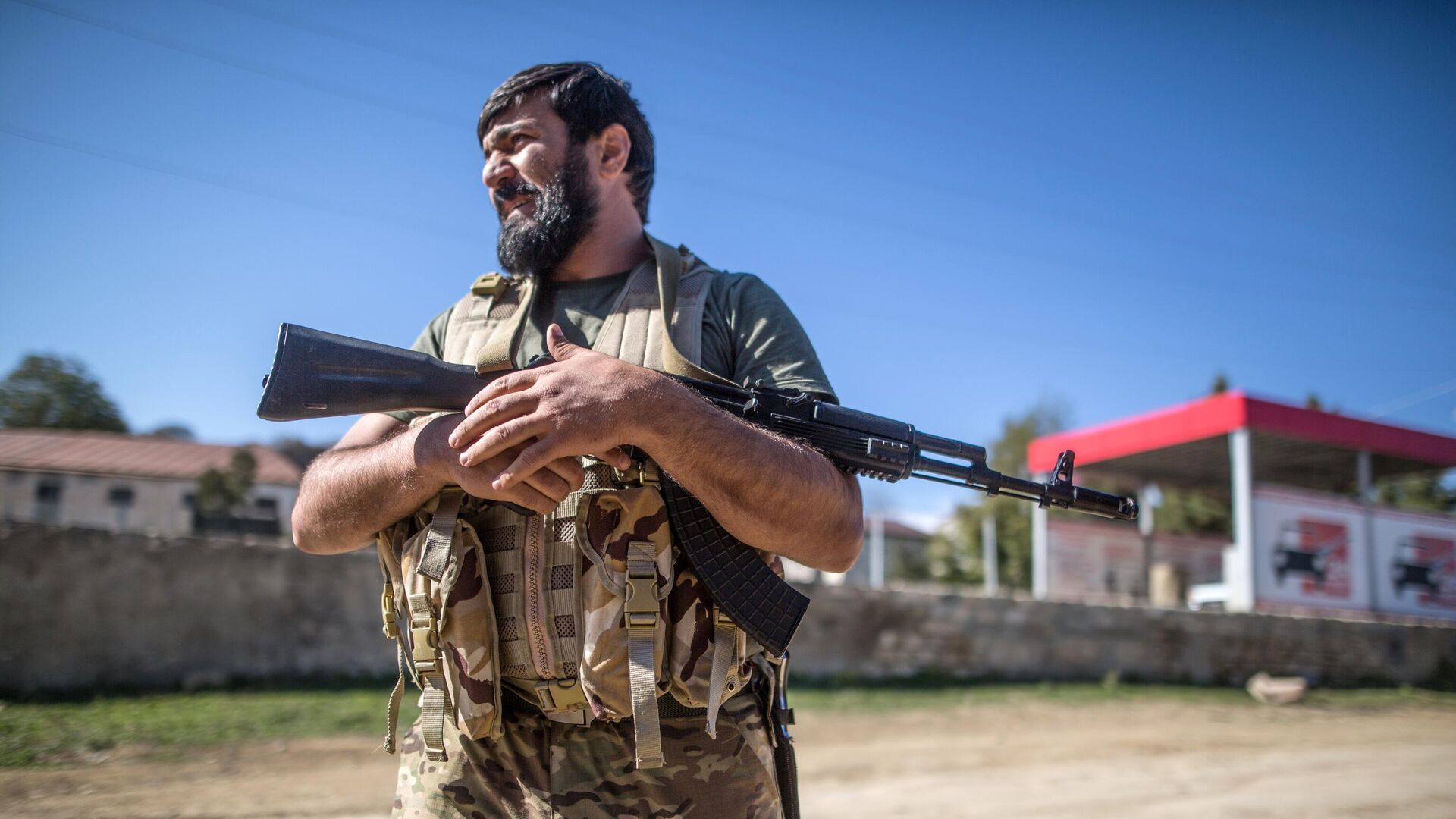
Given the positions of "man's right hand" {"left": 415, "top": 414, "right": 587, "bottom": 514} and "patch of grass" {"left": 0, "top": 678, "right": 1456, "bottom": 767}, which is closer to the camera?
"man's right hand" {"left": 415, "top": 414, "right": 587, "bottom": 514}

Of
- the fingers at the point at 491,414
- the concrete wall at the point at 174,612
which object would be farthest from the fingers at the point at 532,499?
the concrete wall at the point at 174,612

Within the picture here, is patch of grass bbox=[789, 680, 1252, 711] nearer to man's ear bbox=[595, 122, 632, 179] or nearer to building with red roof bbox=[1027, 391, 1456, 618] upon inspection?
building with red roof bbox=[1027, 391, 1456, 618]

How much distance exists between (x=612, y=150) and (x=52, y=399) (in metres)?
10.2

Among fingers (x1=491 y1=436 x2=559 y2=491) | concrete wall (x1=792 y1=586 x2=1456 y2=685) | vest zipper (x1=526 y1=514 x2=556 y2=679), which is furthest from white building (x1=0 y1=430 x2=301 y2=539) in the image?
fingers (x1=491 y1=436 x2=559 y2=491)

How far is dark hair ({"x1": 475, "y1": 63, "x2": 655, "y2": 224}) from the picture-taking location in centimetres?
220

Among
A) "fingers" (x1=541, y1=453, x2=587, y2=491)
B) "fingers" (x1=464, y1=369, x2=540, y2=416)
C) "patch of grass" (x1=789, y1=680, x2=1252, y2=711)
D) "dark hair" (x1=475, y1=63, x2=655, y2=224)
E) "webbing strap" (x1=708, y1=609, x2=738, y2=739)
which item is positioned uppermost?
"dark hair" (x1=475, y1=63, x2=655, y2=224)

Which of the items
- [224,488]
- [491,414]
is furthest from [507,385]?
[224,488]

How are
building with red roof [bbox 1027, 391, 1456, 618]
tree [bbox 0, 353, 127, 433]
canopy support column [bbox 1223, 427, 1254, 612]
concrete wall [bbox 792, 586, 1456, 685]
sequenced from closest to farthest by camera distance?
tree [bbox 0, 353, 127, 433]
concrete wall [bbox 792, 586, 1456, 685]
canopy support column [bbox 1223, 427, 1254, 612]
building with red roof [bbox 1027, 391, 1456, 618]

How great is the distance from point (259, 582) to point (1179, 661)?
10405 millimetres

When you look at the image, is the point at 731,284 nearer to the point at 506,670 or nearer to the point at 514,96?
the point at 514,96

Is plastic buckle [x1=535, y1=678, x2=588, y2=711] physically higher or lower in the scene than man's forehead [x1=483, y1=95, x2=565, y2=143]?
lower

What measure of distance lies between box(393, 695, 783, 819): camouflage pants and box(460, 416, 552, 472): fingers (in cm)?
58

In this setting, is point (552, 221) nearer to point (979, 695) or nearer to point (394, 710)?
point (394, 710)

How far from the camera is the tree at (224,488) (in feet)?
46.0
